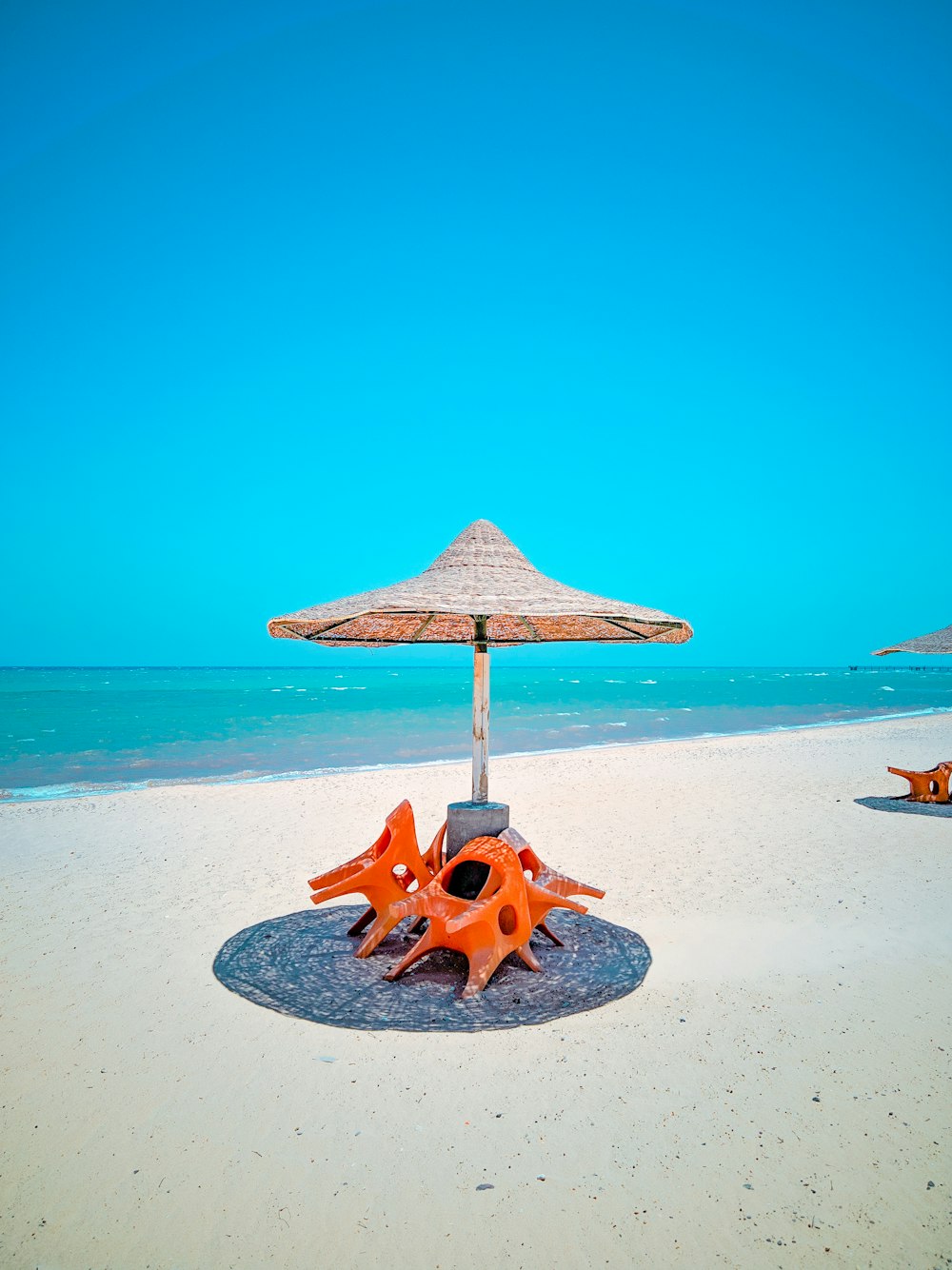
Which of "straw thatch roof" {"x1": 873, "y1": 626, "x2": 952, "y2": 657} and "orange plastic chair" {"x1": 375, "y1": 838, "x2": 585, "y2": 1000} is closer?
"orange plastic chair" {"x1": 375, "y1": 838, "x2": 585, "y2": 1000}

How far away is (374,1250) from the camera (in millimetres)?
2213

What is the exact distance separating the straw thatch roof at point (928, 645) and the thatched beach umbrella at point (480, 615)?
6.10 metres

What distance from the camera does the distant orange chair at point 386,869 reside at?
413 cm

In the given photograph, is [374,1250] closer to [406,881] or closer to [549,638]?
[406,881]

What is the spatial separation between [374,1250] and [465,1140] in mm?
556

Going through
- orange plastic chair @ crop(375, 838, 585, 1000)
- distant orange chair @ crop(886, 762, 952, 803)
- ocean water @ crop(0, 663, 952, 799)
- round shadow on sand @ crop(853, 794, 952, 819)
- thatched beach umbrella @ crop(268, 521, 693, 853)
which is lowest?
ocean water @ crop(0, 663, 952, 799)

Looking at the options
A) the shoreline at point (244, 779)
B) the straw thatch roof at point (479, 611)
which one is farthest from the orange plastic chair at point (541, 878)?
the shoreline at point (244, 779)

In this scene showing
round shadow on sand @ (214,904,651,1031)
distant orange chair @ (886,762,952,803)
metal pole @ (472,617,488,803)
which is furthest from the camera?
distant orange chair @ (886,762,952,803)

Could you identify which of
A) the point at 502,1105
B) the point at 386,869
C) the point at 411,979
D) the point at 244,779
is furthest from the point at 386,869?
the point at 244,779

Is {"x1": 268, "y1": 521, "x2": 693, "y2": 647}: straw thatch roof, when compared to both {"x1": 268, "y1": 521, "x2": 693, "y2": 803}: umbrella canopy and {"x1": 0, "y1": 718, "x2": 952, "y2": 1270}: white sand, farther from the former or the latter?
{"x1": 0, "y1": 718, "x2": 952, "y2": 1270}: white sand

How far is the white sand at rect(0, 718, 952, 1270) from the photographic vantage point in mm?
2266

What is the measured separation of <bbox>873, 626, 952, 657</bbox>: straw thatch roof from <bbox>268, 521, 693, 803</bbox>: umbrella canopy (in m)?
6.12

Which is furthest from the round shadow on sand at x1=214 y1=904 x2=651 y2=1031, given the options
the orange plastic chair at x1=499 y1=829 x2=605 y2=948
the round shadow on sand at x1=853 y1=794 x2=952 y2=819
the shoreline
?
the shoreline

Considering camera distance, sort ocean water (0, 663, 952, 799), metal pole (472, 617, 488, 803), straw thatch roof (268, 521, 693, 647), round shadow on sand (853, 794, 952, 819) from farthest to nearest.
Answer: ocean water (0, 663, 952, 799) → round shadow on sand (853, 794, 952, 819) → metal pole (472, 617, 488, 803) → straw thatch roof (268, 521, 693, 647)
